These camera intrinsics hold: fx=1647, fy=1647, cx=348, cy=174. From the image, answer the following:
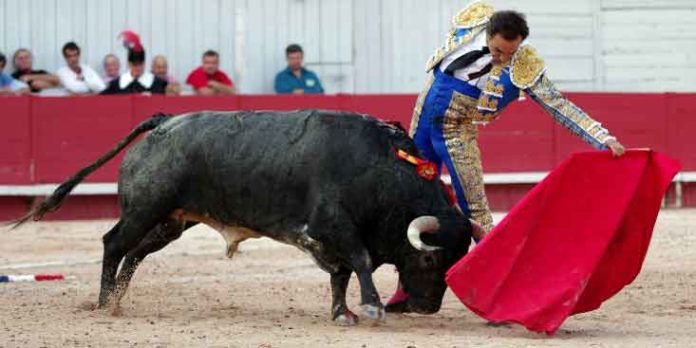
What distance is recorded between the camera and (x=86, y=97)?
1216cm

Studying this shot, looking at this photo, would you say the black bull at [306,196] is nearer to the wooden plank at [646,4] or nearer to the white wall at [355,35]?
the white wall at [355,35]

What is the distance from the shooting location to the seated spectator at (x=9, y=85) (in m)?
12.1

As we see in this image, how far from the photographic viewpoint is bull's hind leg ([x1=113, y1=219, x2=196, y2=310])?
723 centimetres

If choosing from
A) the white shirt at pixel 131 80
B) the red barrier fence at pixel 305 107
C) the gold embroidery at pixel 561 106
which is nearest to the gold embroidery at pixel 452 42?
the gold embroidery at pixel 561 106

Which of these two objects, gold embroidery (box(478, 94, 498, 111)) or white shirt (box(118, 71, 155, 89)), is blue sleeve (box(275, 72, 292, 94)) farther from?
gold embroidery (box(478, 94, 498, 111))

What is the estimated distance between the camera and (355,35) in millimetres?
13930

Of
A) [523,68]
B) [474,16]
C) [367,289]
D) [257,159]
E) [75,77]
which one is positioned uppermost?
[474,16]

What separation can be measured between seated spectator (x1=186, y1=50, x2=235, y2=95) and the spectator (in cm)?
58

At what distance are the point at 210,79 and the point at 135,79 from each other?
626 millimetres

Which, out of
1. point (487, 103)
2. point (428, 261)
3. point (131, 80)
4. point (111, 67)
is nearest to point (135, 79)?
point (131, 80)

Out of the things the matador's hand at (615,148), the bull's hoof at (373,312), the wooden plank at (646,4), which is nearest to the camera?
the matador's hand at (615,148)

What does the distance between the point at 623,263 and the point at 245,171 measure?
64.2 inches

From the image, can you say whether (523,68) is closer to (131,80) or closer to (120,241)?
(120,241)

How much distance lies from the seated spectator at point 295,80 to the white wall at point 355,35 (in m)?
0.50
